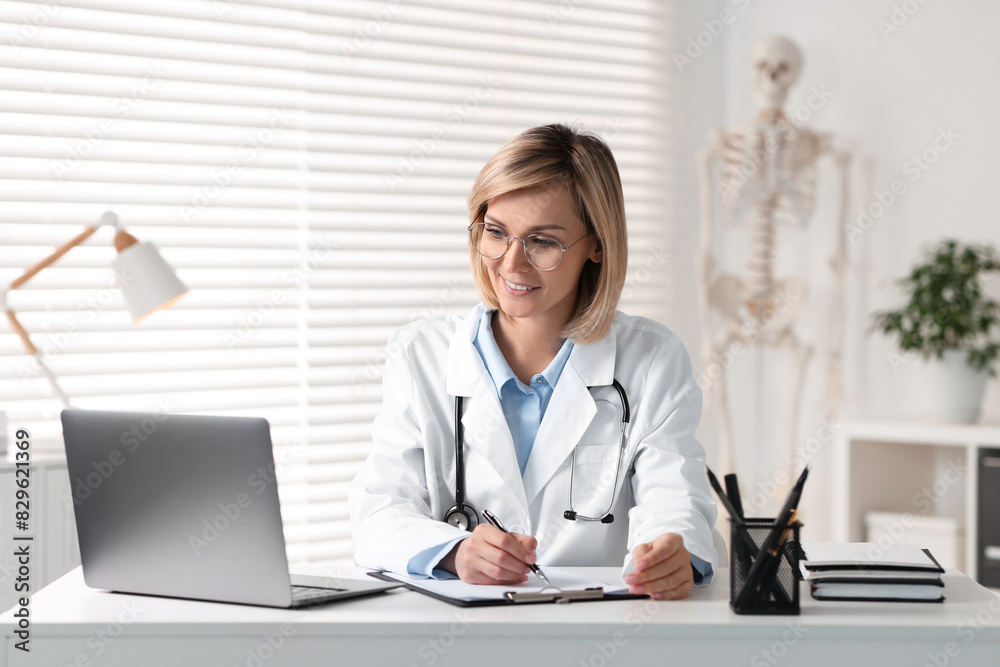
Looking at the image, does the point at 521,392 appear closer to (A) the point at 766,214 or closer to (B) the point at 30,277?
(B) the point at 30,277

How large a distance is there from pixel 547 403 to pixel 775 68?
236 centimetres

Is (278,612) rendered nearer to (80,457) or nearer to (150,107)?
(80,457)

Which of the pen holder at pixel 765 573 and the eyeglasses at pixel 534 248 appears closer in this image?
the pen holder at pixel 765 573

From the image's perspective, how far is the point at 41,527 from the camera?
88.2 inches

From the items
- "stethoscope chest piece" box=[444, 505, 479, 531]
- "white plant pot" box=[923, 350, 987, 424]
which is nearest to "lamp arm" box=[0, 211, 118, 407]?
"stethoscope chest piece" box=[444, 505, 479, 531]

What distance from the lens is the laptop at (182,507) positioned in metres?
1.13

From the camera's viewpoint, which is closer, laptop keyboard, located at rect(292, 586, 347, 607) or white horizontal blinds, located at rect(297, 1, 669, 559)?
laptop keyboard, located at rect(292, 586, 347, 607)

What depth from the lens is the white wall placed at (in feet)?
11.3

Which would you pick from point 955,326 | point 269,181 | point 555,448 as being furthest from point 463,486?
point 955,326

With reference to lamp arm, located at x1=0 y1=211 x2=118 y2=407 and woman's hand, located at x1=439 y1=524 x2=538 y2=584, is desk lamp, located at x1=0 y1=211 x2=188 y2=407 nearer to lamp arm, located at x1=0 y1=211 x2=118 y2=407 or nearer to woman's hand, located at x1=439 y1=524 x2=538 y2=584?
lamp arm, located at x1=0 y1=211 x2=118 y2=407

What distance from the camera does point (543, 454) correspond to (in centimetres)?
166

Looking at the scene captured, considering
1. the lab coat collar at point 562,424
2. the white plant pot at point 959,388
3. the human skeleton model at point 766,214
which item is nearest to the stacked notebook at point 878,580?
the lab coat collar at point 562,424

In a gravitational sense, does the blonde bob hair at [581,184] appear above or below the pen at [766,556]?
above

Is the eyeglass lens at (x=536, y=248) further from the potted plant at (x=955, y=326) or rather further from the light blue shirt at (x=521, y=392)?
the potted plant at (x=955, y=326)
